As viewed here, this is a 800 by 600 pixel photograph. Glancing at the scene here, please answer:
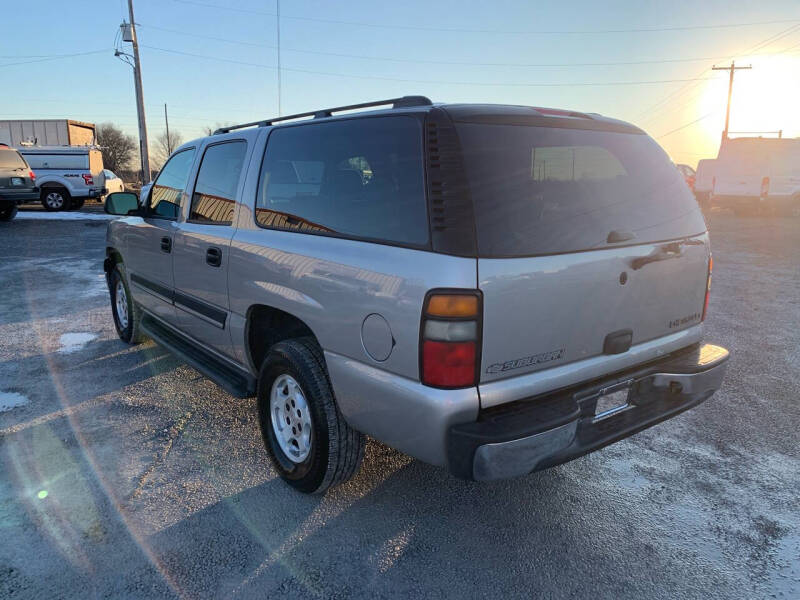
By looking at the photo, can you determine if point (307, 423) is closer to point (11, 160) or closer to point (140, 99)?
point (11, 160)

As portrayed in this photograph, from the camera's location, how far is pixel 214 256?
129 inches

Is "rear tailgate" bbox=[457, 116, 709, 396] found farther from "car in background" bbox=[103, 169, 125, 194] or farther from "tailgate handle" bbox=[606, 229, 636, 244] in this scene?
"car in background" bbox=[103, 169, 125, 194]

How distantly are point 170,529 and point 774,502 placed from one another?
2.91 m

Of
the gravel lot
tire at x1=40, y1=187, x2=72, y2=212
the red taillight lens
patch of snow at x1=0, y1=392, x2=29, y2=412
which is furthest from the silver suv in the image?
tire at x1=40, y1=187, x2=72, y2=212

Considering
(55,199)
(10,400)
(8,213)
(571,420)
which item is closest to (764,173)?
(571,420)

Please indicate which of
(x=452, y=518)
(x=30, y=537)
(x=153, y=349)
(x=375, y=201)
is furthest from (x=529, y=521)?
(x=153, y=349)

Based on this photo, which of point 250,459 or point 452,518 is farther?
point 250,459

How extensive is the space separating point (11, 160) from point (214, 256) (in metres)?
15.3

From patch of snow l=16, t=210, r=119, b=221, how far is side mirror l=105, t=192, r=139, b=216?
1342 centimetres

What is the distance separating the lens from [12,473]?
9.75 feet

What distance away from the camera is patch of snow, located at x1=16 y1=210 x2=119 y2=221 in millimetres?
16969

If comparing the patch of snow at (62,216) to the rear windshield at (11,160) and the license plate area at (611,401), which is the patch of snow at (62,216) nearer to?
the rear windshield at (11,160)

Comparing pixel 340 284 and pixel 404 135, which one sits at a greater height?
pixel 404 135

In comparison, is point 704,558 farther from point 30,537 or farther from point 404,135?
point 30,537
